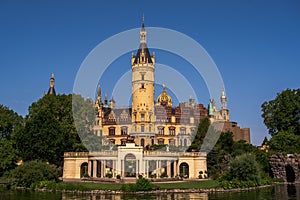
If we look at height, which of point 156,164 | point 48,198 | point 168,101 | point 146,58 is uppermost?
point 146,58

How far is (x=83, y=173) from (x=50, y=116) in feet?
23.7

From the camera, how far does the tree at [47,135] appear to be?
37.3m

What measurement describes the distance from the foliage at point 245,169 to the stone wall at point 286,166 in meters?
8.34

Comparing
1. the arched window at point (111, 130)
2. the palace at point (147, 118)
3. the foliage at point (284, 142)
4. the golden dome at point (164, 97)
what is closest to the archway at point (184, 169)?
the palace at point (147, 118)

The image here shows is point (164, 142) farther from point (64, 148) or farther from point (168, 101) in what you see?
point (64, 148)

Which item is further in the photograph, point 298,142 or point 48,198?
point 298,142

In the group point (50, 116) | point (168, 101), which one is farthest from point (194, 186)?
point (168, 101)

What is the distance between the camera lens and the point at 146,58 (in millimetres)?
68125

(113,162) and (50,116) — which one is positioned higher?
(50,116)

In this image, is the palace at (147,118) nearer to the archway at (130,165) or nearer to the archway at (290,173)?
the archway at (130,165)

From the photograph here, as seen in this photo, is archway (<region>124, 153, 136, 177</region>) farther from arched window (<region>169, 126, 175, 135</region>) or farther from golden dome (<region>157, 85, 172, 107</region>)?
golden dome (<region>157, 85, 172, 107</region>)

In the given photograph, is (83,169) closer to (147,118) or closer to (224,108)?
(147,118)

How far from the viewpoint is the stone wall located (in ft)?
127

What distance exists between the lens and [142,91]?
6675cm
